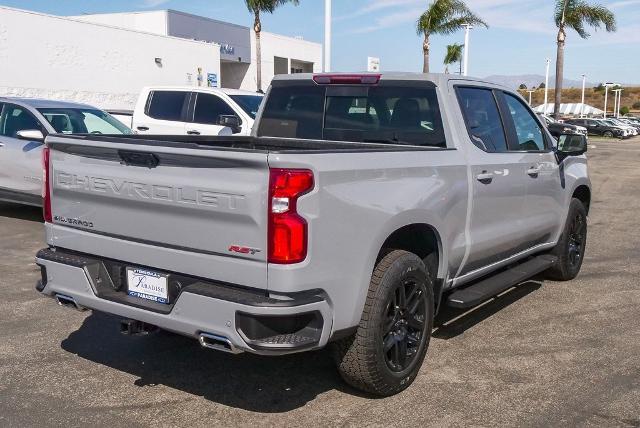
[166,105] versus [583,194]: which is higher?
[166,105]

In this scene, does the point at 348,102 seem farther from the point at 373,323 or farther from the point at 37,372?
the point at 37,372

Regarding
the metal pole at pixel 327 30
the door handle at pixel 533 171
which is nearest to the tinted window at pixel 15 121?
the door handle at pixel 533 171

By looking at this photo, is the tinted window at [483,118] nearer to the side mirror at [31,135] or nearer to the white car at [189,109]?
the side mirror at [31,135]

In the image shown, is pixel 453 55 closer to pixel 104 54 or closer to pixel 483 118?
pixel 104 54

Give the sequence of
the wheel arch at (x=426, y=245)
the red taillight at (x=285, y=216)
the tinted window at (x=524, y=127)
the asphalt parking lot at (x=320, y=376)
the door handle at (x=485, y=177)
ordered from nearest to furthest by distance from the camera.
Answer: the red taillight at (x=285, y=216), the asphalt parking lot at (x=320, y=376), the wheel arch at (x=426, y=245), the door handle at (x=485, y=177), the tinted window at (x=524, y=127)

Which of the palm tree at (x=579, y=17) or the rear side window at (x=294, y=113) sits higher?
the palm tree at (x=579, y=17)

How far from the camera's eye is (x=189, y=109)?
12.8 m

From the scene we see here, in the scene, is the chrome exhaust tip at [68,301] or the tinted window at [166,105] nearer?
the chrome exhaust tip at [68,301]

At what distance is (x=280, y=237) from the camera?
3.42 m

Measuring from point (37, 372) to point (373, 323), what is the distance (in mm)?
2249

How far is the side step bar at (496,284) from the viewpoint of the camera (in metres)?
4.82

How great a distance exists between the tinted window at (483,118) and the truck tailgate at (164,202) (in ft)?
7.24

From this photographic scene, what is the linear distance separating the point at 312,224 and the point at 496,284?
233cm

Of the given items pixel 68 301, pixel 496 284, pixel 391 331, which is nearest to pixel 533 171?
pixel 496 284
